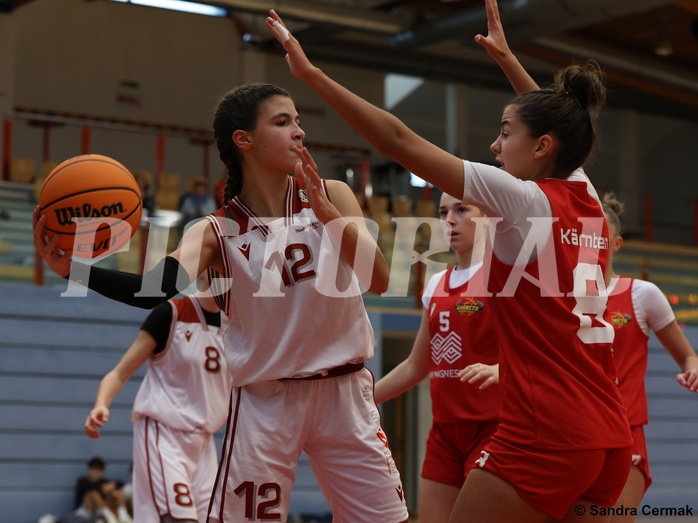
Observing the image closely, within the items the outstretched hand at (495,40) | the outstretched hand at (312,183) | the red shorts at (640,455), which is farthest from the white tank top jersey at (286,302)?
the red shorts at (640,455)

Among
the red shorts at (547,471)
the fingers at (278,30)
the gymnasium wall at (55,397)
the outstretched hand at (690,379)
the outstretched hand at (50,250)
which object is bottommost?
the gymnasium wall at (55,397)

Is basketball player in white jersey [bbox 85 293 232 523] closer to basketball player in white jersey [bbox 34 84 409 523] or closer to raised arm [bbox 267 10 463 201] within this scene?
basketball player in white jersey [bbox 34 84 409 523]

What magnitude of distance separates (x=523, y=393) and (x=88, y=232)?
5.58 ft

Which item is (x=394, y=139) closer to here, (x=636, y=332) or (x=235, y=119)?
(x=235, y=119)

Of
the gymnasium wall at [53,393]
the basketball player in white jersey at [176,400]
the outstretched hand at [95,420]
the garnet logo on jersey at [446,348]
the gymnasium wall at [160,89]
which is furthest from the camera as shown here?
the gymnasium wall at [160,89]

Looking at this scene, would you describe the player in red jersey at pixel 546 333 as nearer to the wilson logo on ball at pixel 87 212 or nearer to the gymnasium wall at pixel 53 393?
the wilson logo on ball at pixel 87 212

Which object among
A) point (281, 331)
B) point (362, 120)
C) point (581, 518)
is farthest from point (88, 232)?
point (581, 518)

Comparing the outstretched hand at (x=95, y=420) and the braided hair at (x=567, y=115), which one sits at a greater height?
the braided hair at (x=567, y=115)

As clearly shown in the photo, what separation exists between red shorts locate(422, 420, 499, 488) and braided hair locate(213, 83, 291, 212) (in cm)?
147

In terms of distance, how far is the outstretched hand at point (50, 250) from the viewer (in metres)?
3.29

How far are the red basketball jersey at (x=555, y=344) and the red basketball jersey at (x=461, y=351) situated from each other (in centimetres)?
138

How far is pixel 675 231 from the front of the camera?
75.0ft

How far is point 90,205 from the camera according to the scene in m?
3.63

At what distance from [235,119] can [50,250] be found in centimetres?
82
